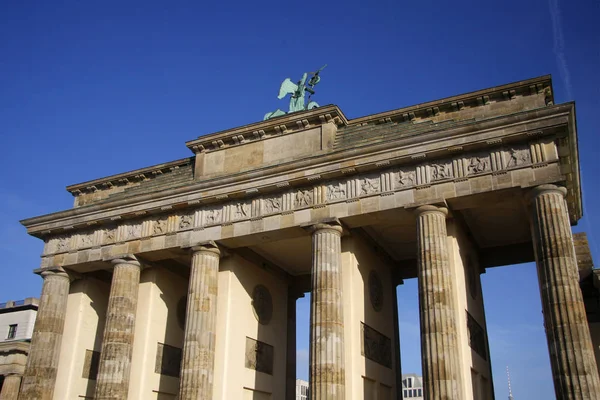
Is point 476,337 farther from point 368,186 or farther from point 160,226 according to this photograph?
point 160,226

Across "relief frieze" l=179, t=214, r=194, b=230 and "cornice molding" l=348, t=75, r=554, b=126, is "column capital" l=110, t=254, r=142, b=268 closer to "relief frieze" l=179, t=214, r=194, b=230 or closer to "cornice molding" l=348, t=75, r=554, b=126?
"relief frieze" l=179, t=214, r=194, b=230

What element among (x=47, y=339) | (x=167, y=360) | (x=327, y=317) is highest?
(x=47, y=339)

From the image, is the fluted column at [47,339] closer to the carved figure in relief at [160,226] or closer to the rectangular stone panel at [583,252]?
the carved figure in relief at [160,226]

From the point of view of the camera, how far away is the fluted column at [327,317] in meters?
19.4

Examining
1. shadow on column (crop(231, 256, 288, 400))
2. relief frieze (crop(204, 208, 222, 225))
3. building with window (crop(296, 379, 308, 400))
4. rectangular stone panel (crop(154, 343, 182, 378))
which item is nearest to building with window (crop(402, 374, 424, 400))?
building with window (crop(296, 379, 308, 400))

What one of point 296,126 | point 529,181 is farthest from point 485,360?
point 296,126

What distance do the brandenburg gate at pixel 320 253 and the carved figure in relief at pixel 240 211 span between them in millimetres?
65

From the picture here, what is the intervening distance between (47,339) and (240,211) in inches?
411

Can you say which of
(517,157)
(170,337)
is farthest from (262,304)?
(517,157)

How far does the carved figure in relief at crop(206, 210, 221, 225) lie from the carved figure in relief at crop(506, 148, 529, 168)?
36.2 feet

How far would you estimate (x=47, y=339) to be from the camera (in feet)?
84.9

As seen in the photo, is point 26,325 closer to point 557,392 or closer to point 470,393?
point 470,393

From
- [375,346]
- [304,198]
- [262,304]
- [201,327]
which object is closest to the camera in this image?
[304,198]

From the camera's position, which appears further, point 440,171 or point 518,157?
point 440,171
